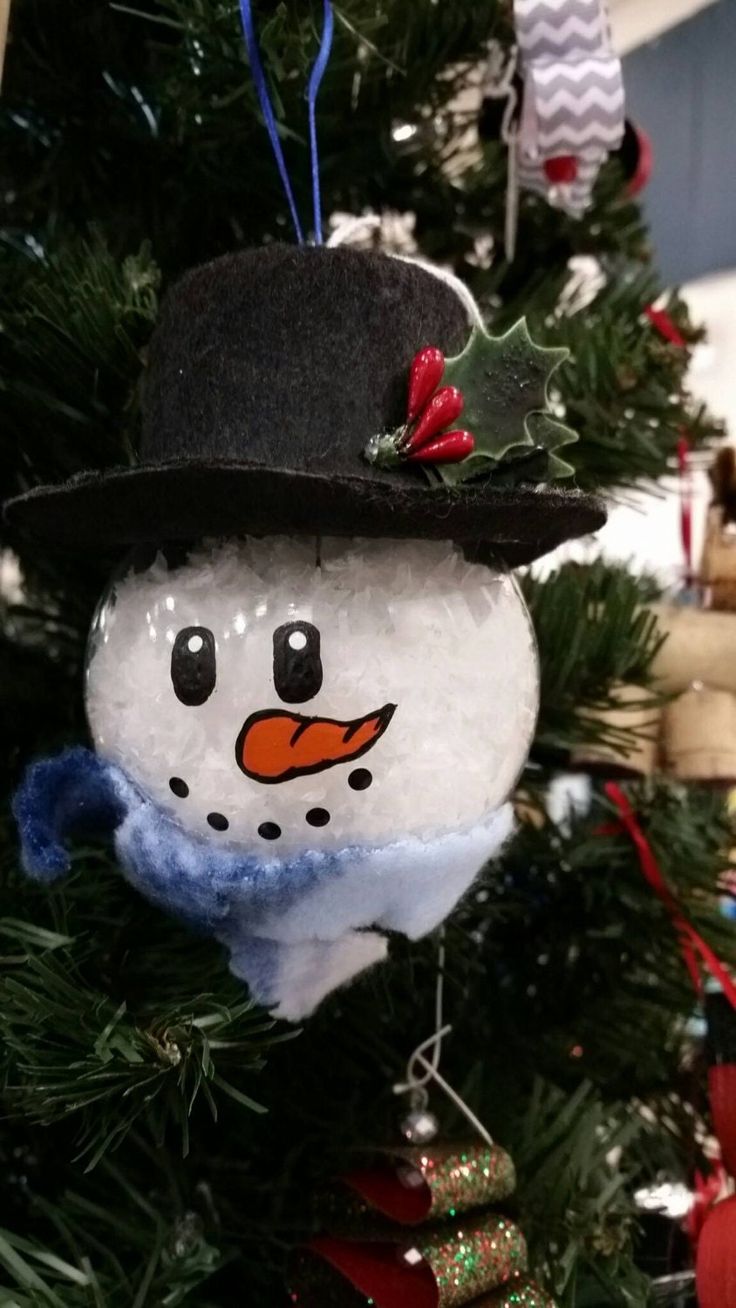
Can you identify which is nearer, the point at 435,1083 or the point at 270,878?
the point at 270,878

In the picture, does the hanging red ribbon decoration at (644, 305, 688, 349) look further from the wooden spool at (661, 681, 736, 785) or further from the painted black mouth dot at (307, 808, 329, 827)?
the painted black mouth dot at (307, 808, 329, 827)

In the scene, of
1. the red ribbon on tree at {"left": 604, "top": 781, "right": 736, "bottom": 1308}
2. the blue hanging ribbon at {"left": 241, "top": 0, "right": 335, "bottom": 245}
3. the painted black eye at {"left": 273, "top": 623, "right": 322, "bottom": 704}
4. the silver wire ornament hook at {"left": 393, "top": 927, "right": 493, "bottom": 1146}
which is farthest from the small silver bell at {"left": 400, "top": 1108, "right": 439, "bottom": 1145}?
the blue hanging ribbon at {"left": 241, "top": 0, "right": 335, "bottom": 245}

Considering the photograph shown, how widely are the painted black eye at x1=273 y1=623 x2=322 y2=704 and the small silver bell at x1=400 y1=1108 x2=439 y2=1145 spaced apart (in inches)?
9.0

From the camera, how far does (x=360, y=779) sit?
1.07ft

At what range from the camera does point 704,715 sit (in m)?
0.52

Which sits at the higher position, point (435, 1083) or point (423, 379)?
point (423, 379)

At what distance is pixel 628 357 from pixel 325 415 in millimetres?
200

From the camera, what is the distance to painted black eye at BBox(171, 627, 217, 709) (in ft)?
1.06

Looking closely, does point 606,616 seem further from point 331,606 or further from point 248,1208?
point 248,1208

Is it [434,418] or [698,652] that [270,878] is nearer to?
[434,418]

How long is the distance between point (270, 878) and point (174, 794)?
1.7 inches

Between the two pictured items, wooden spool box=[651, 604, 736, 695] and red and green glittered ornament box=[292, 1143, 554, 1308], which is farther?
wooden spool box=[651, 604, 736, 695]

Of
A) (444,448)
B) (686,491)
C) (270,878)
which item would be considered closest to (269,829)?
(270,878)

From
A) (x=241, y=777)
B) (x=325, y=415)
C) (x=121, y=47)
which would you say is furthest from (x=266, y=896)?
(x=121, y=47)
